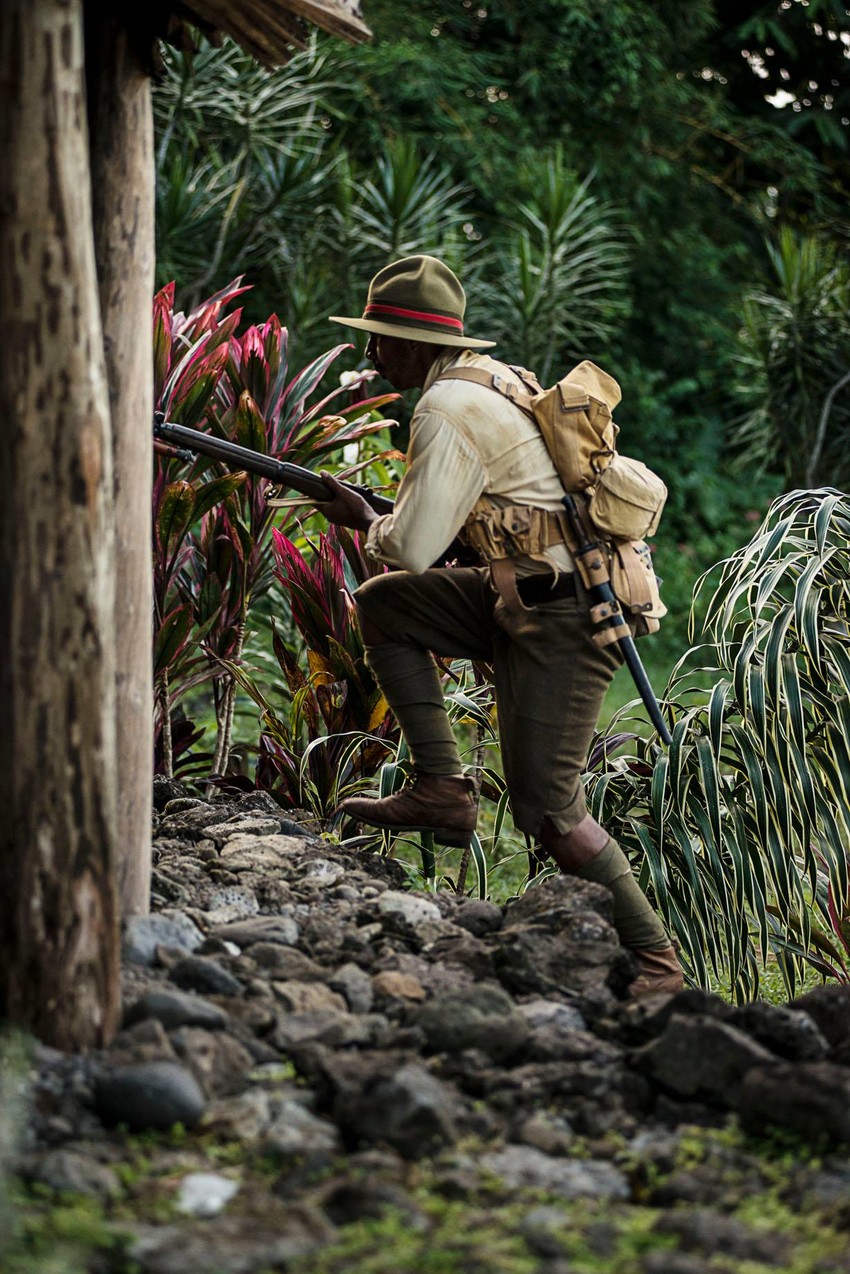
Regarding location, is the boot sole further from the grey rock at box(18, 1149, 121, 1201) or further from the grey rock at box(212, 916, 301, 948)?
the grey rock at box(18, 1149, 121, 1201)

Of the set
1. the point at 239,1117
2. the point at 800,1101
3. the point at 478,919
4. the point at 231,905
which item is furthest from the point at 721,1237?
the point at 231,905

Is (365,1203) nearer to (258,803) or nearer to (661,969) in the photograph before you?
(661,969)

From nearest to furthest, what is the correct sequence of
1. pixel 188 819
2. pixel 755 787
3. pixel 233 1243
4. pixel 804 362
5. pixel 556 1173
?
pixel 233 1243
pixel 556 1173
pixel 755 787
pixel 188 819
pixel 804 362

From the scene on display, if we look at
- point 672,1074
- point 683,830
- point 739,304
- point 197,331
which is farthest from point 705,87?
point 672,1074

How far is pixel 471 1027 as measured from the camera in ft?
9.57

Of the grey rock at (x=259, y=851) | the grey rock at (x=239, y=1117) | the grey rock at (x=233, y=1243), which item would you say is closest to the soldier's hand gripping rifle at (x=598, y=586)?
the grey rock at (x=259, y=851)

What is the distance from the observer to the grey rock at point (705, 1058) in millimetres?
2770

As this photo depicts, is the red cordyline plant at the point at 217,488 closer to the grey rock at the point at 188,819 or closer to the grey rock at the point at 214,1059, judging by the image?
the grey rock at the point at 188,819

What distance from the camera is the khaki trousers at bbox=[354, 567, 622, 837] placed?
3.83 meters

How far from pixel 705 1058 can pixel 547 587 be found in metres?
1.37

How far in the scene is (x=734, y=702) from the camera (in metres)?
4.48

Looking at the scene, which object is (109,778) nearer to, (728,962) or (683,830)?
(683,830)

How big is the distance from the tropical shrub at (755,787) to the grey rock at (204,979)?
63.7 inches

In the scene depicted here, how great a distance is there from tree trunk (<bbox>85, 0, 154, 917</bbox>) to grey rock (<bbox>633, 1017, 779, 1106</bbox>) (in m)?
1.14
